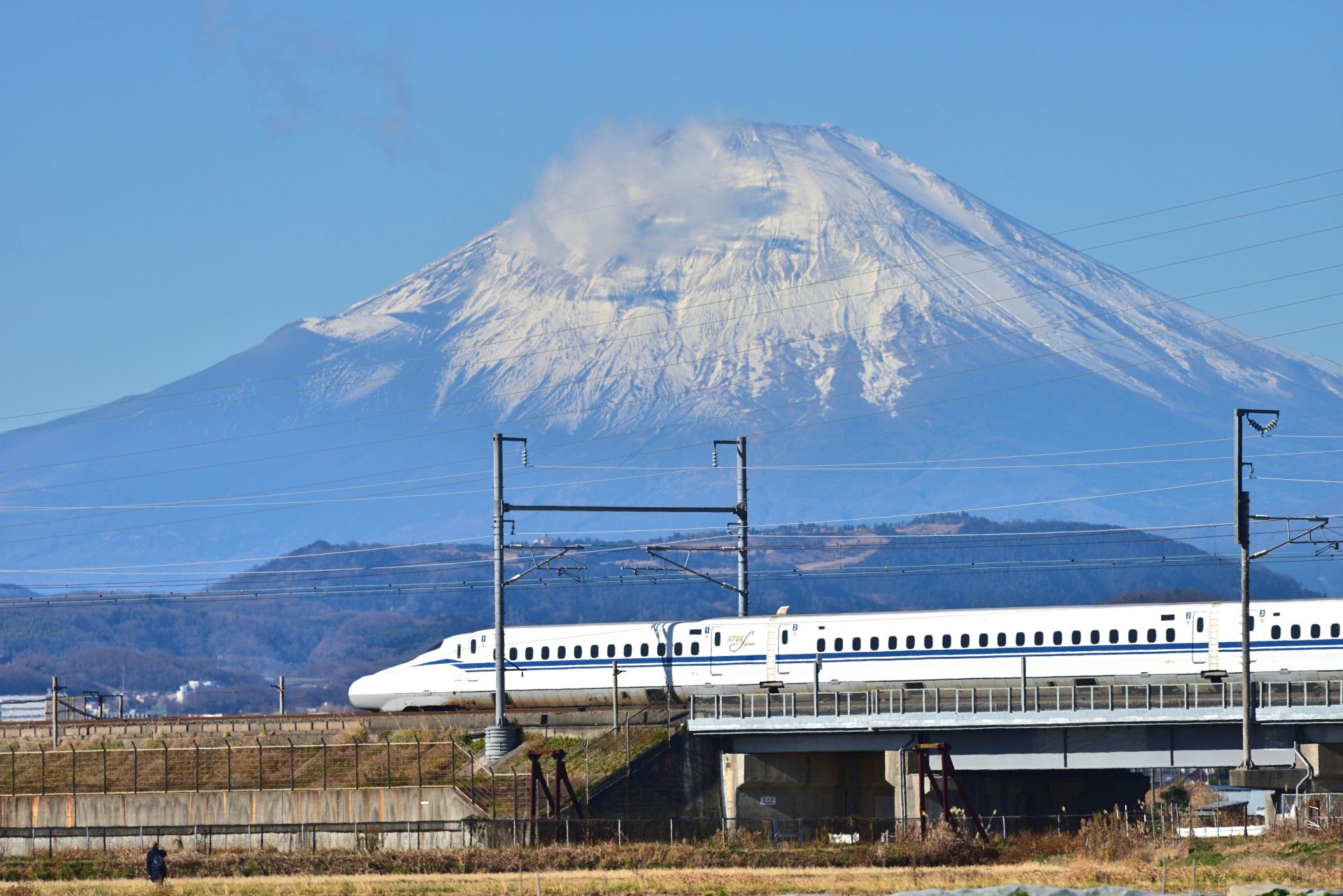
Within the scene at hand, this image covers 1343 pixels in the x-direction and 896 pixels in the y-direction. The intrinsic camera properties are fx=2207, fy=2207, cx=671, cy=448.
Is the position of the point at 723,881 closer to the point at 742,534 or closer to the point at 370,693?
the point at 742,534

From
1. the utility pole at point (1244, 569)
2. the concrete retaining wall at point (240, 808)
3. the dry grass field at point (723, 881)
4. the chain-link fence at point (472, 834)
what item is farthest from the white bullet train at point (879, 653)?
the dry grass field at point (723, 881)

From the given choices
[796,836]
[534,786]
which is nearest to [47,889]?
[534,786]

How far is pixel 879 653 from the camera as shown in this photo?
80375 millimetres

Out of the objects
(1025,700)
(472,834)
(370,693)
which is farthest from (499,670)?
(1025,700)

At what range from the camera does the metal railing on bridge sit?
69.2 meters

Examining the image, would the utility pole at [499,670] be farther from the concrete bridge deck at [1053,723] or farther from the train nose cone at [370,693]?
the train nose cone at [370,693]

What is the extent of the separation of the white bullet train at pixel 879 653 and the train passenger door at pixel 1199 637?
0.05 m

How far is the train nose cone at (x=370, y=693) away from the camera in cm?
9209

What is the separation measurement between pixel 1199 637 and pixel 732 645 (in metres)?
17.5

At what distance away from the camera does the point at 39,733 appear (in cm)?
9488

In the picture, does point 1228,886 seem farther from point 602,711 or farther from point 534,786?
point 602,711

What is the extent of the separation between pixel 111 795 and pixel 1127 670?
35.9 metres

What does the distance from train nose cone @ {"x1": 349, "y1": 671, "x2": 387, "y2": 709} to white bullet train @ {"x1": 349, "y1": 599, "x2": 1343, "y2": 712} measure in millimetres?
801

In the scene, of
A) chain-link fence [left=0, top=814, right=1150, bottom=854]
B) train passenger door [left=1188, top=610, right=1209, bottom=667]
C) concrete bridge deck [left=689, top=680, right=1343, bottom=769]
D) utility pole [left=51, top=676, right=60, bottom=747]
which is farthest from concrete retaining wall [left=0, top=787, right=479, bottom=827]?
train passenger door [left=1188, top=610, right=1209, bottom=667]
